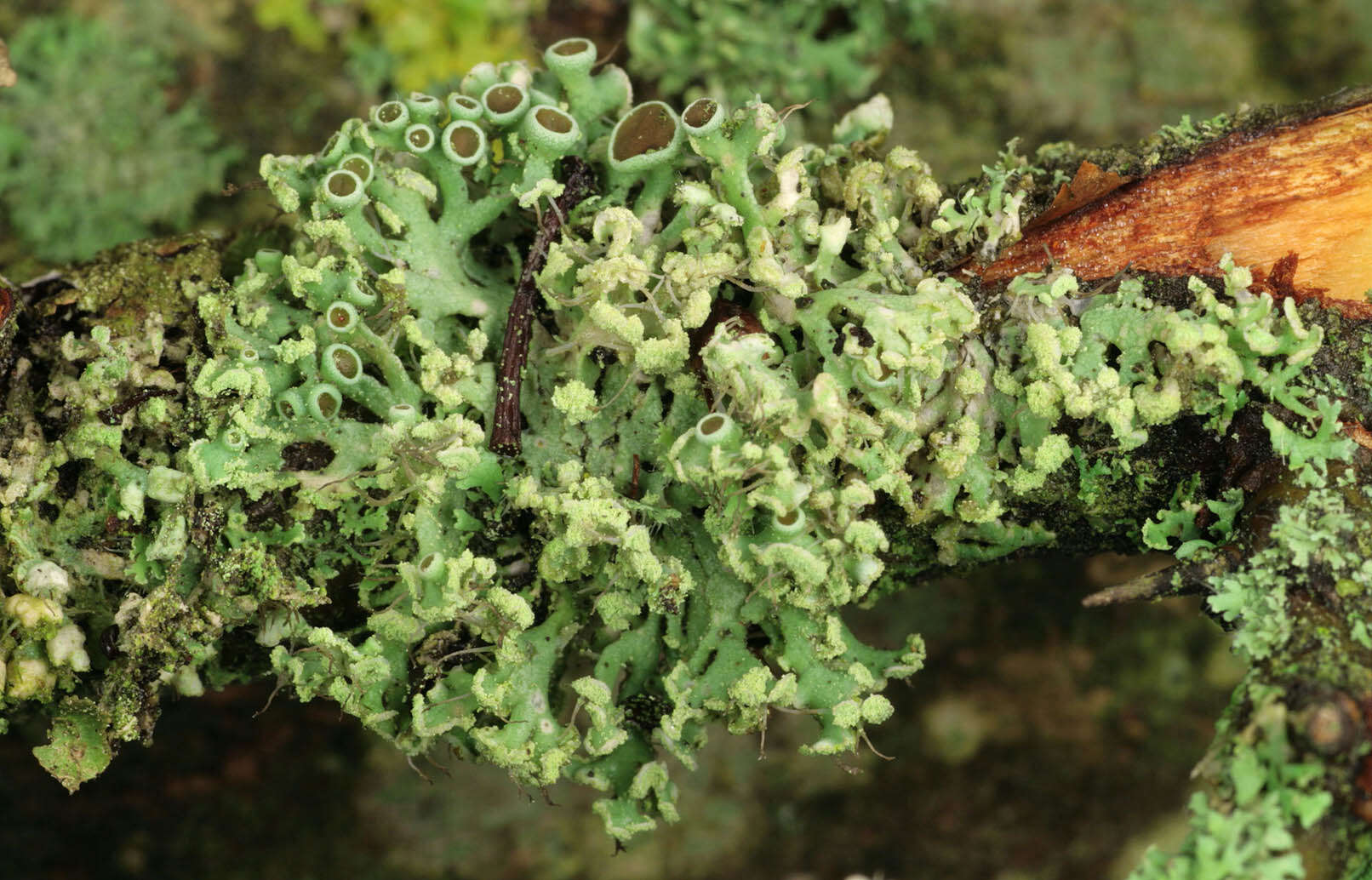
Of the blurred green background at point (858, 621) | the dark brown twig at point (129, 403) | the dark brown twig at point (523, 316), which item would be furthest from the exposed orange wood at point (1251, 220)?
the blurred green background at point (858, 621)

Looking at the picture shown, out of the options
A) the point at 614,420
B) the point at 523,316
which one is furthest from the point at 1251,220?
the point at 523,316

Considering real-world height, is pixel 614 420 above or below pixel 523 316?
below

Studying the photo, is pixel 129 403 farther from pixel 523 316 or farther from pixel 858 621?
pixel 858 621

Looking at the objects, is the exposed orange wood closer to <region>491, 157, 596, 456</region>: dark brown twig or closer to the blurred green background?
<region>491, 157, 596, 456</region>: dark brown twig

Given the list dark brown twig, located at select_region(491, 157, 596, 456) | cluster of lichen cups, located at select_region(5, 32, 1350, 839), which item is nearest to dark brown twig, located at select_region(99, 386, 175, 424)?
cluster of lichen cups, located at select_region(5, 32, 1350, 839)

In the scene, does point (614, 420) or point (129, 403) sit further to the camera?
point (614, 420)

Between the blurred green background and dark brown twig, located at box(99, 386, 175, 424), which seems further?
the blurred green background

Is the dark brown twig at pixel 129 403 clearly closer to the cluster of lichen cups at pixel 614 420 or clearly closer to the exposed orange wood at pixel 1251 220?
the cluster of lichen cups at pixel 614 420
